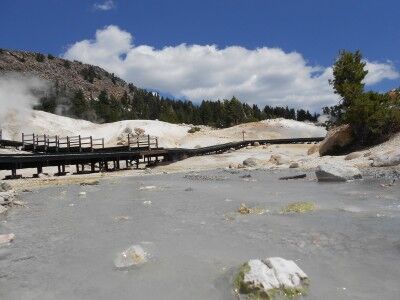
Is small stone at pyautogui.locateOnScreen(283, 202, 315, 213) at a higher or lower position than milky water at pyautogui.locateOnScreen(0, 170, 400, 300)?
higher

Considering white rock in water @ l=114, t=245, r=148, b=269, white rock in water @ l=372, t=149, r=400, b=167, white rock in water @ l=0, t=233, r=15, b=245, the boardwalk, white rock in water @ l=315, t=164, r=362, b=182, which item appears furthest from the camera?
the boardwalk

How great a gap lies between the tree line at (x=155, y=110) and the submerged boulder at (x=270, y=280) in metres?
112

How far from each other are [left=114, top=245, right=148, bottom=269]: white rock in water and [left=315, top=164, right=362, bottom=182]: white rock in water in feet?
53.7

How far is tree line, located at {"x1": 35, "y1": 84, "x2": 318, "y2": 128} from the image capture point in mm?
120750

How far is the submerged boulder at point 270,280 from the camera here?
6.96m

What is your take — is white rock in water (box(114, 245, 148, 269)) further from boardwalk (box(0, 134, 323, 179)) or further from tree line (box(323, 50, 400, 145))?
tree line (box(323, 50, 400, 145))

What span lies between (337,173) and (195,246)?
15431 millimetres

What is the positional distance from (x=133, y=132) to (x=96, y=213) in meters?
63.9

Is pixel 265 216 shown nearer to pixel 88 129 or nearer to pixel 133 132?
pixel 133 132

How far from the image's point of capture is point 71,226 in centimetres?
1386

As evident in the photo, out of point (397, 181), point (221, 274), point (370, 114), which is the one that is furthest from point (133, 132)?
point (221, 274)

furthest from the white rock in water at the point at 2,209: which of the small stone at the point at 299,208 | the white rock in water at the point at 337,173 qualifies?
the white rock in water at the point at 337,173

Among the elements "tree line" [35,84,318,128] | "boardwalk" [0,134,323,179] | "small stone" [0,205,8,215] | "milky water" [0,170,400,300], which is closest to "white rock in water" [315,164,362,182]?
"milky water" [0,170,400,300]

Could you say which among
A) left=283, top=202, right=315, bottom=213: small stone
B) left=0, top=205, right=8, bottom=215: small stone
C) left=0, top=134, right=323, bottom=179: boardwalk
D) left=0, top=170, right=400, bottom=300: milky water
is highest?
left=0, top=134, right=323, bottom=179: boardwalk
